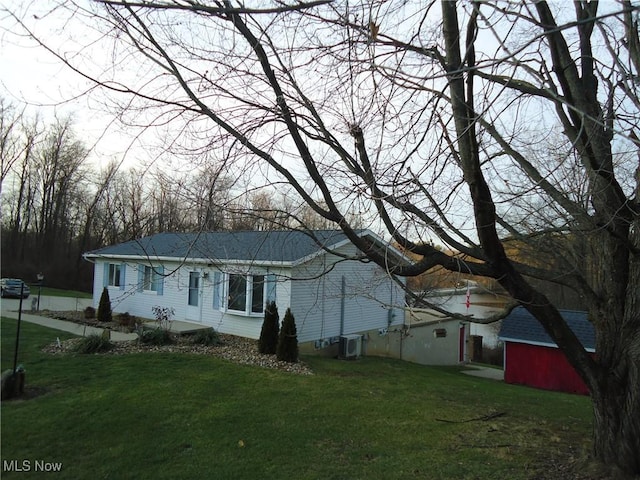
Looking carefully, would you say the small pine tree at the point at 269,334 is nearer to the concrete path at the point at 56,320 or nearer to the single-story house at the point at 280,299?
the single-story house at the point at 280,299

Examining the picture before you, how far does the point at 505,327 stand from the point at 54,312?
19.1 metres

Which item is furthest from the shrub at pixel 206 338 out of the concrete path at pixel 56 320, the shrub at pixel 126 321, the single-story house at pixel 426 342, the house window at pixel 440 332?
the house window at pixel 440 332

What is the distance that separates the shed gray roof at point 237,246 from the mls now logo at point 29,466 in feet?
8.30

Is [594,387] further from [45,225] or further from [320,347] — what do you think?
[45,225]

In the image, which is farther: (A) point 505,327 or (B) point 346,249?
(A) point 505,327

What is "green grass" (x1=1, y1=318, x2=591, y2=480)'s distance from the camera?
5.28m

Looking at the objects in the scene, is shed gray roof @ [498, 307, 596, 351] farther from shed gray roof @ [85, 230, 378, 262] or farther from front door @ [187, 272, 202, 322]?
front door @ [187, 272, 202, 322]

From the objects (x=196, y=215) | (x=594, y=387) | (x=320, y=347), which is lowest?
(x=320, y=347)

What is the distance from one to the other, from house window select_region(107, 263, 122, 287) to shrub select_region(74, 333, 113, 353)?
8781mm

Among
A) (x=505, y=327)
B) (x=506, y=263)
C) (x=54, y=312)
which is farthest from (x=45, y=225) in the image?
(x=506, y=263)

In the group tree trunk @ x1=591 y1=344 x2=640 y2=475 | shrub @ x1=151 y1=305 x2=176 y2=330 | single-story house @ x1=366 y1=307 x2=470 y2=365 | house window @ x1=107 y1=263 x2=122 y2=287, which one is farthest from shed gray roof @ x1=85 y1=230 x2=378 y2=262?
single-story house @ x1=366 y1=307 x2=470 y2=365

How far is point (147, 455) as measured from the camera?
5.55 metres

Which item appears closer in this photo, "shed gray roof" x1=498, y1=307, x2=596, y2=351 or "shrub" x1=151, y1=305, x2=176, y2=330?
"shrub" x1=151, y1=305, x2=176, y2=330

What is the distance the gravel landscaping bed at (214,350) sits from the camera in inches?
458
